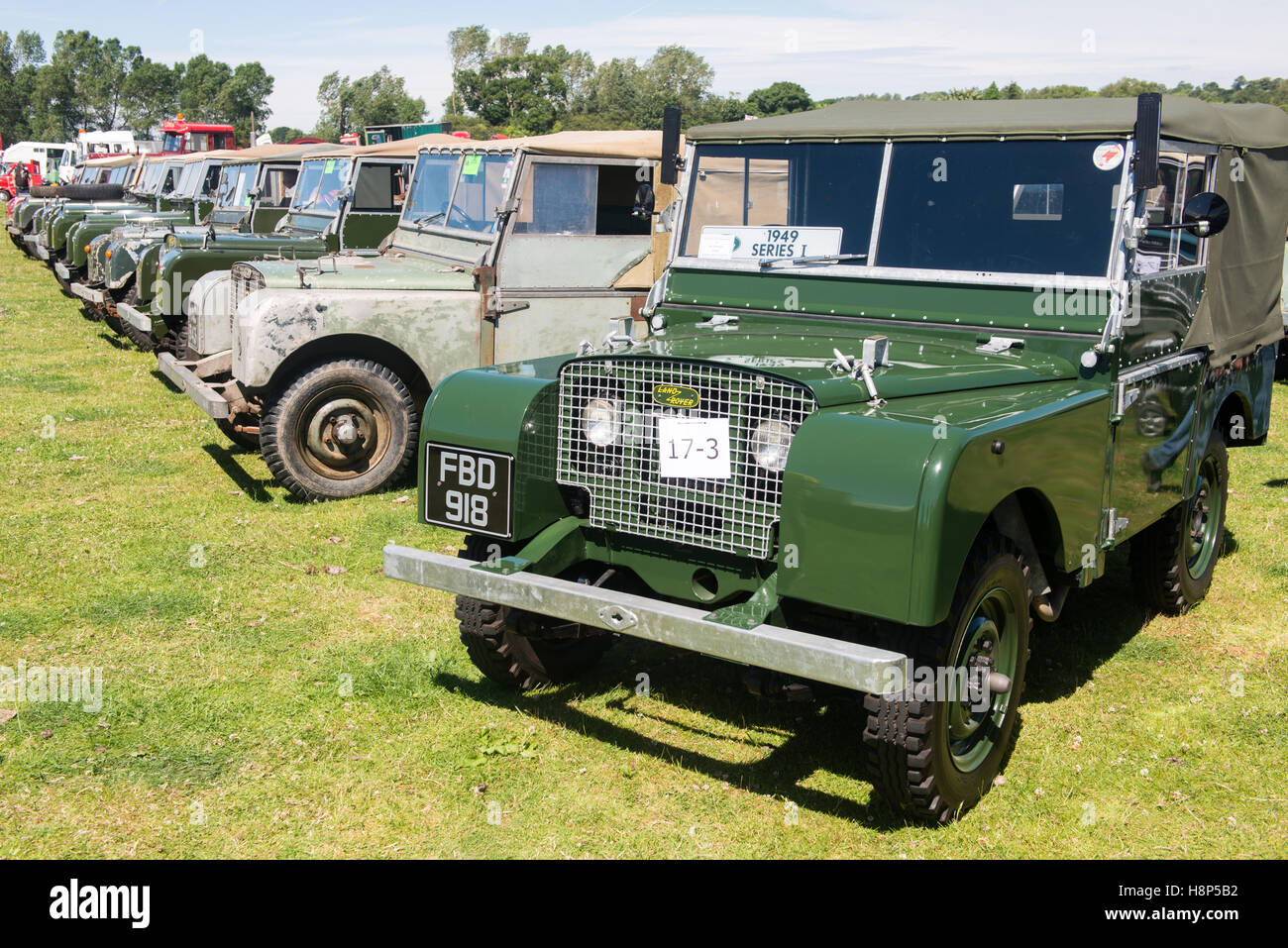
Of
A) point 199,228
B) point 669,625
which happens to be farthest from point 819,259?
point 199,228

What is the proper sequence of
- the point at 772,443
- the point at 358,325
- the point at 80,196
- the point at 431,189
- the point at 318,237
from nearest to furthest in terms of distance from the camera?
the point at 772,443
the point at 358,325
the point at 431,189
the point at 318,237
the point at 80,196

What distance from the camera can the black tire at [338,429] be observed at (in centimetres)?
738

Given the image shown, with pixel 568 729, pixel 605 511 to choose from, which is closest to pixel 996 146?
pixel 605 511

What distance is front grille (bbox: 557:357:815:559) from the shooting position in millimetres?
3721

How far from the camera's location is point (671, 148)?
17.9 ft

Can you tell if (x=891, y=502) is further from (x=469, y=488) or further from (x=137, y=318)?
(x=137, y=318)

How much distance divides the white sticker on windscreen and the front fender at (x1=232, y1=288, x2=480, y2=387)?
441 centimetres

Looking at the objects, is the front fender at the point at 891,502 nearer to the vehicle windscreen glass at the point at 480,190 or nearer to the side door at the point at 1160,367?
the side door at the point at 1160,367

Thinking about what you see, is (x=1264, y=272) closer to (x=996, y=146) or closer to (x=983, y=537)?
(x=996, y=146)

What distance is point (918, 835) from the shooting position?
12.4ft

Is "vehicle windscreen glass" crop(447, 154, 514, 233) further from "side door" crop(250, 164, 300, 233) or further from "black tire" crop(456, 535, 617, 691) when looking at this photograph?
"side door" crop(250, 164, 300, 233)

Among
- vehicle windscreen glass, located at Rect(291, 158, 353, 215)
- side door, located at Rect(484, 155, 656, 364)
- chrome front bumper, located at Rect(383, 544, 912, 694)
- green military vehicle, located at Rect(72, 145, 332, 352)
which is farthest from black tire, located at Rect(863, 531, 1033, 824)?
green military vehicle, located at Rect(72, 145, 332, 352)

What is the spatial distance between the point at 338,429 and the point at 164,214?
9.37 m

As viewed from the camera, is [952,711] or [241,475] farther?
[241,475]
